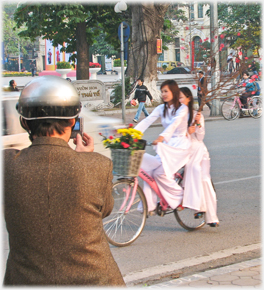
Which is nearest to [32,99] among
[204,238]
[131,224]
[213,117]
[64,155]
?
[64,155]

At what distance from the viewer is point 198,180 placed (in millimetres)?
5086

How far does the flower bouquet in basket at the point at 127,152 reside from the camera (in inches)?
171

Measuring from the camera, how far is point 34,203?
1.60m

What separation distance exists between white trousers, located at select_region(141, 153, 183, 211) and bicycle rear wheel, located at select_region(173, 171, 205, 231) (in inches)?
10.0

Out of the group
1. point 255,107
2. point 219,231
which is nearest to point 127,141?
point 219,231

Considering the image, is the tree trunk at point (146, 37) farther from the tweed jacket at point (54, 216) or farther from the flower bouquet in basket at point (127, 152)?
the tweed jacket at point (54, 216)

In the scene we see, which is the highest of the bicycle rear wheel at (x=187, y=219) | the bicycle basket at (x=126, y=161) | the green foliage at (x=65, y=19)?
the green foliage at (x=65, y=19)

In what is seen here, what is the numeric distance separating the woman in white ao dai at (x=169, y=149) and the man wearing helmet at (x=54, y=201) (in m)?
3.17

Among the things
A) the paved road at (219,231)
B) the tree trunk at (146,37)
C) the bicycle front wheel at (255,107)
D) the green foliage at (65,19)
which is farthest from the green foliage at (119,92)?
the paved road at (219,231)

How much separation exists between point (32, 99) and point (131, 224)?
3436 mm

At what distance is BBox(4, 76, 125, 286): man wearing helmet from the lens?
159 centimetres

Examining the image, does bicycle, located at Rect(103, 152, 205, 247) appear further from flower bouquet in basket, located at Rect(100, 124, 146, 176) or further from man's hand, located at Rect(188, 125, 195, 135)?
man's hand, located at Rect(188, 125, 195, 135)

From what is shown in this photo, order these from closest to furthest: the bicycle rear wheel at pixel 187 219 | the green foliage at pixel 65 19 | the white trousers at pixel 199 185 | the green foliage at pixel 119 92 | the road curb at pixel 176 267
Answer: the road curb at pixel 176 267 < the white trousers at pixel 199 185 < the bicycle rear wheel at pixel 187 219 < the green foliage at pixel 65 19 < the green foliage at pixel 119 92

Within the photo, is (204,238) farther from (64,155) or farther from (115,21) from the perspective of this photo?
(115,21)
